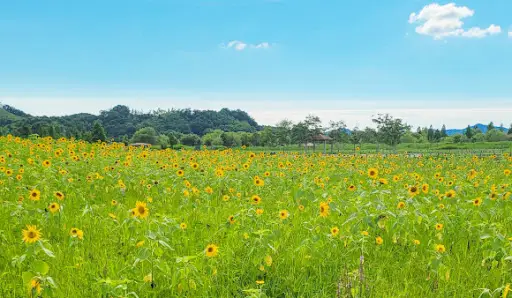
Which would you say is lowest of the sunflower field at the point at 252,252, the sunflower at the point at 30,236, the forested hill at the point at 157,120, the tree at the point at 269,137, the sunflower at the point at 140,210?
the sunflower field at the point at 252,252

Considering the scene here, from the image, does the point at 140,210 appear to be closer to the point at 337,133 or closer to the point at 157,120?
the point at 337,133

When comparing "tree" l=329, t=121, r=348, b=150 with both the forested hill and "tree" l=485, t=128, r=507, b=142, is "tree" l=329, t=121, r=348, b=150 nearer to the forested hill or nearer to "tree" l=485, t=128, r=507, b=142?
"tree" l=485, t=128, r=507, b=142

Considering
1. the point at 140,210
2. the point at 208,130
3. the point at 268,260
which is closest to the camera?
the point at 268,260

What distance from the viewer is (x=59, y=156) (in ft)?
26.7

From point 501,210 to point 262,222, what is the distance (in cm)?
307

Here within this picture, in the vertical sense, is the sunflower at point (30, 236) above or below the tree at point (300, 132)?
below

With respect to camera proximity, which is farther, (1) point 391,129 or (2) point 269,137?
(2) point 269,137

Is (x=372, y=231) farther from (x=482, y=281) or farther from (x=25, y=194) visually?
(x=25, y=194)

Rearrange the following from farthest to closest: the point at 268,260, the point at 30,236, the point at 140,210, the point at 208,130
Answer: the point at 208,130 < the point at 140,210 < the point at 268,260 < the point at 30,236

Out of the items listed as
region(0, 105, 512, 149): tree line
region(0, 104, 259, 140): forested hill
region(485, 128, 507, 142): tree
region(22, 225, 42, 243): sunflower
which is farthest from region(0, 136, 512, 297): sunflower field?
region(0, 104, 259, 140): forested hill

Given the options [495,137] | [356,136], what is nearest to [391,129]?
[356,136]

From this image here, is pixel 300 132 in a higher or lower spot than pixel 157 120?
lower

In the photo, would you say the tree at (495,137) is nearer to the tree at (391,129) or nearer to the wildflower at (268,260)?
the tree at (391,129)

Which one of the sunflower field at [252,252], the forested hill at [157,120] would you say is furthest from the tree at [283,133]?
the forested hill at [157,120]
